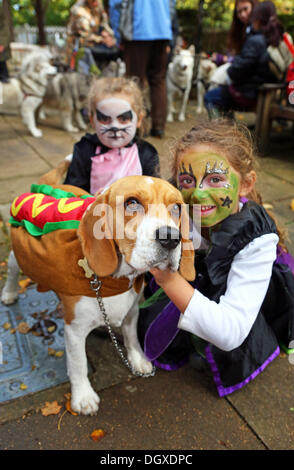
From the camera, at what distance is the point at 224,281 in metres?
2.03

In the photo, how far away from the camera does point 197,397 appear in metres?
2.09

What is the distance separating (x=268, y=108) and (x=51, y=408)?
17.7ft

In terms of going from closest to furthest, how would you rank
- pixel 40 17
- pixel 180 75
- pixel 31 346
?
pixel 31 346 → pixel 180 75 → pixel 40 17

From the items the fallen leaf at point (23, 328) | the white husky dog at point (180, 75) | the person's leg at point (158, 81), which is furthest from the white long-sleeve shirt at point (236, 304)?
the white husky dog at point (180, 75)

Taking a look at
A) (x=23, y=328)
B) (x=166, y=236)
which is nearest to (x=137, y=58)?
(x=23, y=328)

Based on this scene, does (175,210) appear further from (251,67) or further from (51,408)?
(251,67)

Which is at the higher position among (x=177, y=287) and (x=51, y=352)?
(x=177, y=287)

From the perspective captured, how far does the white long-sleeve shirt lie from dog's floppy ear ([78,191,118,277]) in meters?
0.43

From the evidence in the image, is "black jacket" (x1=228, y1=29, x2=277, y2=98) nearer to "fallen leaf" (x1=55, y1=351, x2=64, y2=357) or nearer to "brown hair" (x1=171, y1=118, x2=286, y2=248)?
"brown hair" (x1=171, y1=118, x2=286, y2=248)

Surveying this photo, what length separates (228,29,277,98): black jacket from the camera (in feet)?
18.5

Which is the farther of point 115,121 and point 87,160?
point 87,160

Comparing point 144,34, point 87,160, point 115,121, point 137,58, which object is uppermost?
point 144,34
